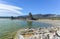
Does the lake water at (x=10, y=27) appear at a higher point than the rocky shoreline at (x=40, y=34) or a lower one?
lower

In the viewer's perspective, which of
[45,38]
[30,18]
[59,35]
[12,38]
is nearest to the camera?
[59,35]

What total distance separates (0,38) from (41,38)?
5.68m

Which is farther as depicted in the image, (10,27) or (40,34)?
(10,27)

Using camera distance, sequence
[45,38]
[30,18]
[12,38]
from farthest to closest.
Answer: [30,18]
[12,38]
[45,38]

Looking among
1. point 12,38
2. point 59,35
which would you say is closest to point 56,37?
point 59,35

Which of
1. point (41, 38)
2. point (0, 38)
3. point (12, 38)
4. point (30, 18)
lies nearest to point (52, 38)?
point (41, 38)

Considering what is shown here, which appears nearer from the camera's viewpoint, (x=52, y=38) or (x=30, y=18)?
(x=52, y=38)

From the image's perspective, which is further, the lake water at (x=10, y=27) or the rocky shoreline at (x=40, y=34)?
the lake water at (x=10, y=27)

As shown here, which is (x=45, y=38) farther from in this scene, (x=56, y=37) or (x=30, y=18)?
(x=30, y=18)

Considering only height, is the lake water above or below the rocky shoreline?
below

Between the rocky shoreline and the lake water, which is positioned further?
the lake water

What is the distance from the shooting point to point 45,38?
8.02m

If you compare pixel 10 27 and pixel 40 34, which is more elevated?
pixel 40 34

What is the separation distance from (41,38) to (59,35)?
1290 mm
